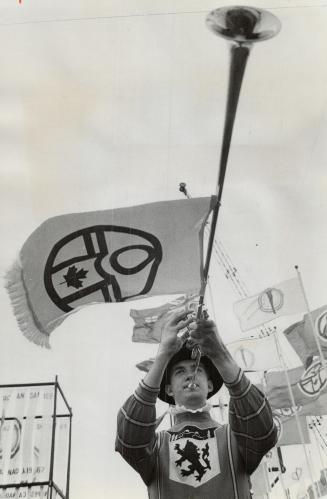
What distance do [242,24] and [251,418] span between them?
2202 millimetres

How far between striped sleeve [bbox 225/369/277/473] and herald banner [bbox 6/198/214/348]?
8.23ft

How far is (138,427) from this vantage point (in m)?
3.49

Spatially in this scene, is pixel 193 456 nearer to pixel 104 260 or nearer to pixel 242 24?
pixel 242 24

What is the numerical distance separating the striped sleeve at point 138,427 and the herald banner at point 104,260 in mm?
2431

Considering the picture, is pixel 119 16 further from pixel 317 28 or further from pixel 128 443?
pixel 128 443

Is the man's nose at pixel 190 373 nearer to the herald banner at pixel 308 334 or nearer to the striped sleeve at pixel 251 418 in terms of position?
the striped sleeve at pixel 251 418

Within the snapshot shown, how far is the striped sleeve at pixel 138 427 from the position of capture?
3.48m

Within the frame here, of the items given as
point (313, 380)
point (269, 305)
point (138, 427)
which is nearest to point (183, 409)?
point (138, 427)

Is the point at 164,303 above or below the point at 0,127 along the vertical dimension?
above

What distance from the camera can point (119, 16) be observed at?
6113 millimetres

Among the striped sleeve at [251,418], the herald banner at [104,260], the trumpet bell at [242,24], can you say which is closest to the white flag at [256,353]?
the herald banner at [104,260]

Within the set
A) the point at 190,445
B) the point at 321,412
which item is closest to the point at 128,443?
the point at 190,445

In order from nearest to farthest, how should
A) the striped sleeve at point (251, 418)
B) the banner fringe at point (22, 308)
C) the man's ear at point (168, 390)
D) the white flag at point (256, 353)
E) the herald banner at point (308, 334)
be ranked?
the striped sleeve at point (251, 418), the man's ear at point (168, 390), the banner fringe at point (22, 308), the herald banner at point (308, 334), the white flag at point (256, 353)

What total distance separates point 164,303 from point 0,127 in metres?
5.98
